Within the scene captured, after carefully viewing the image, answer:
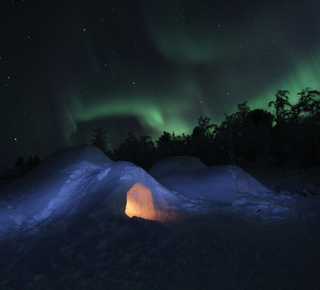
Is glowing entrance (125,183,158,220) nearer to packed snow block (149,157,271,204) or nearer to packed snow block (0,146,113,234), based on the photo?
packed snow block (0,146,113,234)

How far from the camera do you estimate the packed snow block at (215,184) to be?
1234 centimetres

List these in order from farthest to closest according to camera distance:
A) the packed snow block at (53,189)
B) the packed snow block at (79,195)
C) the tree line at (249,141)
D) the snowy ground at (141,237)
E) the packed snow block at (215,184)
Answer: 1. the tree line at (249,141)
2. the packed snow block at (215,184)
3. the packed snow block at (53,189)
4. the packed snow block at (79,195)
5. the snowy ground at (141,237)

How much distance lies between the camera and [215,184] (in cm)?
1324

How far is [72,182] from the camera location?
34.7ft

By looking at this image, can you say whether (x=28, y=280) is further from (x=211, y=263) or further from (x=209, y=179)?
(x=209, y=179)

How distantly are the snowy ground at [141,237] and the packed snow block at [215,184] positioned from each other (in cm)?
19

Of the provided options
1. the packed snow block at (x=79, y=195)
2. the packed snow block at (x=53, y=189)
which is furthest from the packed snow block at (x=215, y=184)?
the packed snow block at (x=53, y=189)

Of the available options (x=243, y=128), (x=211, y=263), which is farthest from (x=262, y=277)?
(x=243, y=128)

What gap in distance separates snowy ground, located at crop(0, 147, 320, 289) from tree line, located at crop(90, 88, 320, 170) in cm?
1850

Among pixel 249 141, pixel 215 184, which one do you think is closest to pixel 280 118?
pixel 249 141

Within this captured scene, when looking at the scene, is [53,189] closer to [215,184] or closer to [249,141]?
[215,184]

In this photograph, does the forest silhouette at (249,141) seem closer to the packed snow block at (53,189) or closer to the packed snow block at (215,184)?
the packed snow block at (215,184)

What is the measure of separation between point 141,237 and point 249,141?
36.7 m

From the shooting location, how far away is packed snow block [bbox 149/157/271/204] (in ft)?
40.5
